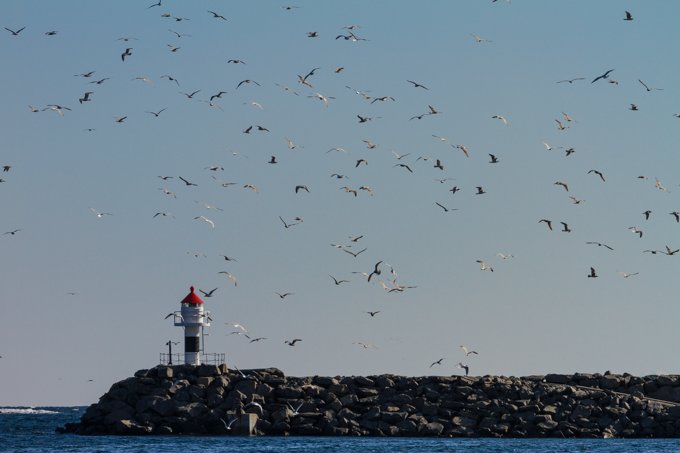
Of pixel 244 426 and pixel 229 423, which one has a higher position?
pixel 229 423

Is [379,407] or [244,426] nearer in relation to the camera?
[244,426]

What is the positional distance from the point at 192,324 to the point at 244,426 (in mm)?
6527

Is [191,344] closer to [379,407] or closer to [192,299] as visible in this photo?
[192,299]

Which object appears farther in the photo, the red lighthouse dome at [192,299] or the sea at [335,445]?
the red lighthouse dome at [192,299]

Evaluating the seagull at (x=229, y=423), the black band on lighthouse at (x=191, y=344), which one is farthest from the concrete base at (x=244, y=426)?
the black band on lighthouse at (x=191, y=344)

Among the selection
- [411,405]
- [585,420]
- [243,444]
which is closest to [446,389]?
[411,405]

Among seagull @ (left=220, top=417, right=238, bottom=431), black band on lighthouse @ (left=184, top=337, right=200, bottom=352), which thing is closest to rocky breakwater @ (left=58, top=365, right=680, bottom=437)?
seagull @ (left=220, top=417, right=238, bottom=431)

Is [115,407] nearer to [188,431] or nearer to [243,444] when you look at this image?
[188,431]

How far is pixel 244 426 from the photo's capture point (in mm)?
60531

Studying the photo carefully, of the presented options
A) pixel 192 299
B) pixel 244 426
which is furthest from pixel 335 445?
pixel 192 299

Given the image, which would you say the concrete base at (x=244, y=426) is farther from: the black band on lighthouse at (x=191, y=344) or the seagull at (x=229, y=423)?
the black band on lighthouse at (x=191, y=344)

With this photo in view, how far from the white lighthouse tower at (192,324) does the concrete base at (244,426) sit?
5.30m

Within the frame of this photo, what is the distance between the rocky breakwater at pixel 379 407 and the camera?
2402 inches

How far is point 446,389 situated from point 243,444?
34.2 ft
